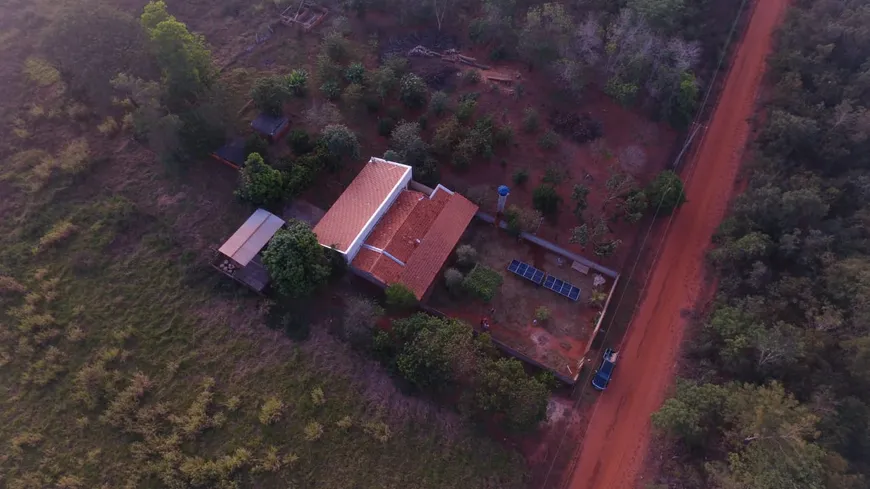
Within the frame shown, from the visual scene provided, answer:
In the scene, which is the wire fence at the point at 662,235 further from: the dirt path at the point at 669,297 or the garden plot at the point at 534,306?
the garden plot at the point at 534,306

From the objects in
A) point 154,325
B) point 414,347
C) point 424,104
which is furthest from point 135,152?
point 414,347

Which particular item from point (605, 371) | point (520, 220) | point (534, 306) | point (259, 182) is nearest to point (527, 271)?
point (534, 306)

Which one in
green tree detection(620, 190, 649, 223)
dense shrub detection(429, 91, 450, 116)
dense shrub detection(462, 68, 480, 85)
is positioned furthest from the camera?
dense shrub detection(462, 68, 480, 85)

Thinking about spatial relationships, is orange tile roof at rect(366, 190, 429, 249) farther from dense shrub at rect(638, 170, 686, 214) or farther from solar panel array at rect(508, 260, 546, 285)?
dense shrub at rect(638, 170, 686, 214)

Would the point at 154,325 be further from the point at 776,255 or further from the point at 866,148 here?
the point at 866,148

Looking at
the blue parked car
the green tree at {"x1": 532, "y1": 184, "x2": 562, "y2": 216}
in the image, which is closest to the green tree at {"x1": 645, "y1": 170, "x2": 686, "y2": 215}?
the green tree at {"x1": 532, "y1": 184, "x2": 562, "y2": 216}

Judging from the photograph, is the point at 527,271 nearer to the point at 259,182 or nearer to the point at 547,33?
the point at 547,33

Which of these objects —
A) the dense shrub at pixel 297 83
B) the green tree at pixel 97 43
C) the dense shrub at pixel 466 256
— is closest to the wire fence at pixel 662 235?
the dense shrub at pixel 466 256
